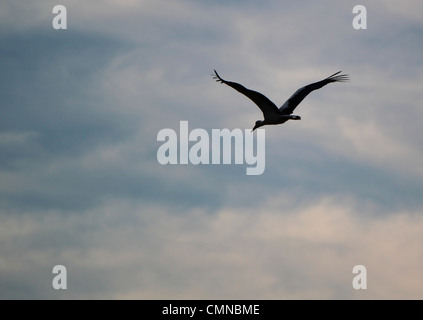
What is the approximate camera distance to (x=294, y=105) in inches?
2131

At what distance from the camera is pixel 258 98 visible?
5028 cm

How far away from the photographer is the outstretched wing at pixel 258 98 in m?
47.9

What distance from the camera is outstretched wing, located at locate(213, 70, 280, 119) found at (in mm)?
47900
